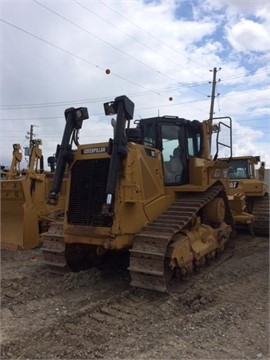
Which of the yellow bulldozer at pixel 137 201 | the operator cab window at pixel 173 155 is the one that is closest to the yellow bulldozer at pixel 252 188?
the operator cab window at pixel 173 155

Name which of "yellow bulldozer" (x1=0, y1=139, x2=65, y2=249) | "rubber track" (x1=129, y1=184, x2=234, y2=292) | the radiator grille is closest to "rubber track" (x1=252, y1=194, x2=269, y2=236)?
"rubber track" (x1=129, y1=184, x2=234, y2=292)

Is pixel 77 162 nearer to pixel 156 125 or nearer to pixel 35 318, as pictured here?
pixel 156 125

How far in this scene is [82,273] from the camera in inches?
233

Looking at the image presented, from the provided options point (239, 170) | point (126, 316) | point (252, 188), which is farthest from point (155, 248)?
point (239, 170)

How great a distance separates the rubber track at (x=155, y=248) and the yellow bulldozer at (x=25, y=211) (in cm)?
318

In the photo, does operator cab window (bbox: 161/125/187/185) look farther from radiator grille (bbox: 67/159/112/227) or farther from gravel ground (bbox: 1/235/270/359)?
gravel ground (bbox: 1/235/270/359)

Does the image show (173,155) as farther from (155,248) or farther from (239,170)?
(239,170)

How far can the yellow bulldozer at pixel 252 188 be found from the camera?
33.1 feet

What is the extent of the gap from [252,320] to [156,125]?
3497 mm

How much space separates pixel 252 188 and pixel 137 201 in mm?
5954

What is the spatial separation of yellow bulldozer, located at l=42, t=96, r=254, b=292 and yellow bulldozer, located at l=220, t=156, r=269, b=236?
2819 mm

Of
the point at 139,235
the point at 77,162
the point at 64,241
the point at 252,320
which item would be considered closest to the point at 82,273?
the point at 64,241

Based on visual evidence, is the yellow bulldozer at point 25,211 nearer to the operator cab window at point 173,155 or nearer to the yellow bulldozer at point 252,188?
the operator cab window at point 173,155

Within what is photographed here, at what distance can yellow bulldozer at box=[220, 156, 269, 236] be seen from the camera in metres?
10.1
